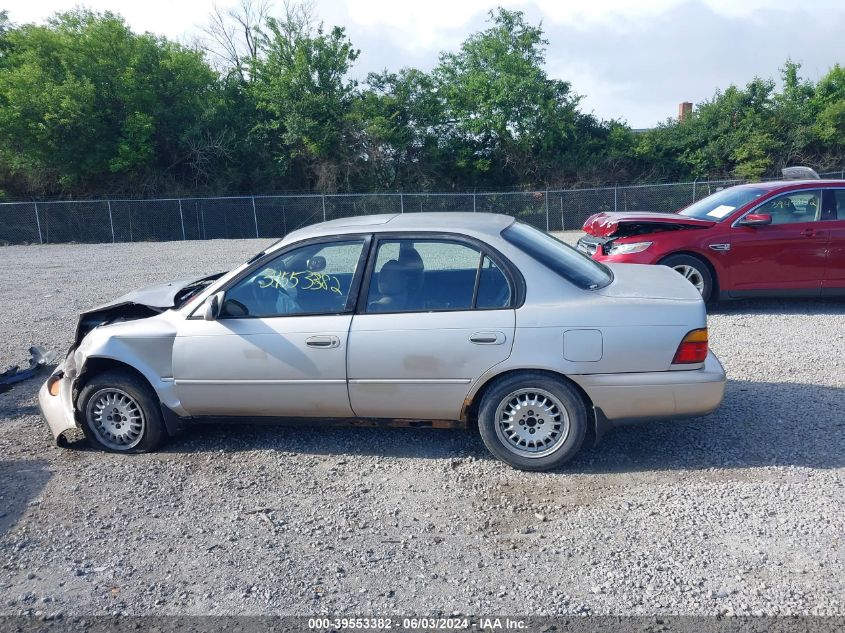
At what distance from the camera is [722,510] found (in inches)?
160

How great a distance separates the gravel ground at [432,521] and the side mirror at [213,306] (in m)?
1.03

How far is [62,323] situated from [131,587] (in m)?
7.24

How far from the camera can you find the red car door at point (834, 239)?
8.64m

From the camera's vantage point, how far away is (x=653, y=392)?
4465 mm

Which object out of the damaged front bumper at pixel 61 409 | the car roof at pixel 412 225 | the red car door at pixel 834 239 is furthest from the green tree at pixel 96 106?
the car roof at pixel 412 225

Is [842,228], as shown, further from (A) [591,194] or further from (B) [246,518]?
(A) [591,194]

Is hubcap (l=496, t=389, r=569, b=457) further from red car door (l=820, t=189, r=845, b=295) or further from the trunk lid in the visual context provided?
red car door (l=820, t=189, r=845, b=295)

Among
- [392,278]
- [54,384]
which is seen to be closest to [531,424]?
[392,278]

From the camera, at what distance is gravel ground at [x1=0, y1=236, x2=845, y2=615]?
11.1 feet

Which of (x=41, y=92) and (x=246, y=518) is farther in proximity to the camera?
(x=41, y=92)

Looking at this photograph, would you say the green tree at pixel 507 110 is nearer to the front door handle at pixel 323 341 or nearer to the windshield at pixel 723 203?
the windshield at pixel 723 203

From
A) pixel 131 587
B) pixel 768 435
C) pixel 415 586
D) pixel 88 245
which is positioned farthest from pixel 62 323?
pixel 88 245

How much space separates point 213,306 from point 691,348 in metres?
3.11

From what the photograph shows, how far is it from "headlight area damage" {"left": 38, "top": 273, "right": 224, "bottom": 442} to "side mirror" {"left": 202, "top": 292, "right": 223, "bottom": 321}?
1.08 ft
